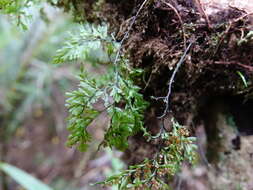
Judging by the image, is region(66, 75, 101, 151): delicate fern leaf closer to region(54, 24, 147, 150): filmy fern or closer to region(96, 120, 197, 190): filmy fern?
region(54, 24, 147, 150): filmy fern

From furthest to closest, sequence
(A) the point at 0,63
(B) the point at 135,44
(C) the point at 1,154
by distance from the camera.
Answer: (A) the point at 0,63 → (C) the point at 1,154 → (B) the point at 135,44

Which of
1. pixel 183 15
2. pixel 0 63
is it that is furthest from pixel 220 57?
pixel 0 63

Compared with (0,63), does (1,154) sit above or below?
below

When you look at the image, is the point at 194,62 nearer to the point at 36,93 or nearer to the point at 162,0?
the point at 162,0

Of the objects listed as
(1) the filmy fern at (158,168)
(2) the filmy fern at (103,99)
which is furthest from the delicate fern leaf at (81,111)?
(1) the filmy fern at (158,168)

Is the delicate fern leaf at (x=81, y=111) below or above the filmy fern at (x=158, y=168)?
above

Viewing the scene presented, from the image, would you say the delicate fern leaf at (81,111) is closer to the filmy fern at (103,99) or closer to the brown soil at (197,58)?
the filmy fern at (103,99)

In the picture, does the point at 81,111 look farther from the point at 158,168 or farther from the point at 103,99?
the point at 158,168

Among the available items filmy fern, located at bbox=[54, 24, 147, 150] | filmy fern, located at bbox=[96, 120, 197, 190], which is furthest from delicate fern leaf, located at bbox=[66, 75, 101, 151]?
filmy fern, located at bbox=[96, 120, 197, 190]

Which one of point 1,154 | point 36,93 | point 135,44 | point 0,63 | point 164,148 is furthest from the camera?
point 0,63
